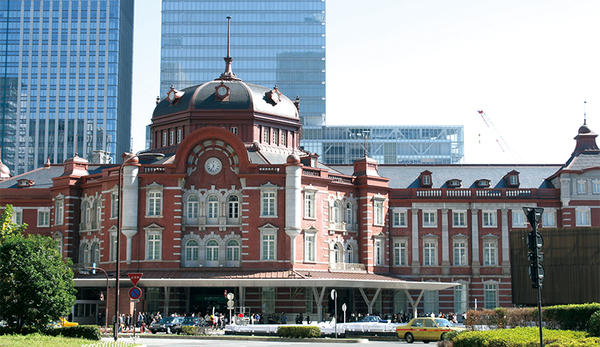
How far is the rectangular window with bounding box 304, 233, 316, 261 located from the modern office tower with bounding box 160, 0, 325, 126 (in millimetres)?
92437

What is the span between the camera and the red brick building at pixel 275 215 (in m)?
77.6

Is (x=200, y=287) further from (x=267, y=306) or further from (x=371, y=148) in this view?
(x=371, y=148)

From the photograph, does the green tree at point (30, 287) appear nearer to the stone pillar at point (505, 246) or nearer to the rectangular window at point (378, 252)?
the rectangular window at point (378, 252)

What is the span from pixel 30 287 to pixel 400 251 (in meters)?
43.9

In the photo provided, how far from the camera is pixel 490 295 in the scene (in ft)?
281

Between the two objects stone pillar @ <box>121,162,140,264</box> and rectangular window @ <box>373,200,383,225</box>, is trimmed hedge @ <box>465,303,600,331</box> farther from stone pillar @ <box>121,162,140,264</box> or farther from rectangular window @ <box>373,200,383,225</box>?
rectangular window @ <box>373,200,383,225</box>

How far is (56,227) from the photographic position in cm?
8562

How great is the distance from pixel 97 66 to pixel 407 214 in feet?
313

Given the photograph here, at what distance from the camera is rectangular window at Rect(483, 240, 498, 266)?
8638cm

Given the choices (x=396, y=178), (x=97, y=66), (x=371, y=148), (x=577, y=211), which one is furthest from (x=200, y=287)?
(x=371, y=148)

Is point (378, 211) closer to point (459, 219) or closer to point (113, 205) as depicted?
point (459, 219)

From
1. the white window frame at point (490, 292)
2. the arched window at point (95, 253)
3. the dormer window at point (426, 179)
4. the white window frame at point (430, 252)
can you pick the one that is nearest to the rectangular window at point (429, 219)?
the white window frame at point (430, 252)

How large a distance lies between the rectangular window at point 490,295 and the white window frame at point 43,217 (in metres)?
41.3

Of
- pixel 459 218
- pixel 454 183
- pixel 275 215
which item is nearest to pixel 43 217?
pixel 275 215
